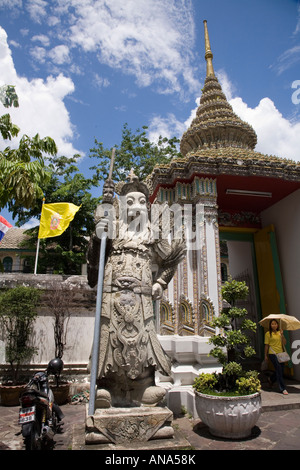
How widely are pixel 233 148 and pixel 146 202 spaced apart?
5.36 meters

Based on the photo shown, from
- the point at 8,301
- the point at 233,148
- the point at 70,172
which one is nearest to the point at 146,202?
the point at 8,301

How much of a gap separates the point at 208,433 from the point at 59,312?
3.88 meters

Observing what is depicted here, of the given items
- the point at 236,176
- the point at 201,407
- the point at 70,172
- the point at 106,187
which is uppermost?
the point at 70,172

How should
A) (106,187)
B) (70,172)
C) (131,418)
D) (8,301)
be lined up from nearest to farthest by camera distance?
1. (131,418)
2. (106,187)
3. (8,301)
4. (70,172)

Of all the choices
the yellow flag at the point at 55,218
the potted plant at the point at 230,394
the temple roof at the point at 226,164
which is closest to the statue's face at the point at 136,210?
the potted plant at the point at 230,394

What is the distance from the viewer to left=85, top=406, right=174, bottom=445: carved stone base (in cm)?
329

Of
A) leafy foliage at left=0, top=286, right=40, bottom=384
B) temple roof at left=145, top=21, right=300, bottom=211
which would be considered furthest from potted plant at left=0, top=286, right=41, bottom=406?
temple roof at left=145, top=21, right=300, bottom=211


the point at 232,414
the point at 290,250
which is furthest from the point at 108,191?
the point at 290,250

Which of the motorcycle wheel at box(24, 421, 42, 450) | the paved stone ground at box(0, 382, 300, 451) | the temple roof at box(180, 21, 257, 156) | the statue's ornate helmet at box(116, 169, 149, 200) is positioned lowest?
the paved stone ground at box(0, 382, 300, 451)

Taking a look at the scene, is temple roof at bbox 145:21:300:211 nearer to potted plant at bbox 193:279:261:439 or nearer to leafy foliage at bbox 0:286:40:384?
potted plant at bbox 193:279:261:439

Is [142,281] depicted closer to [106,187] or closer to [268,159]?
[106,187]

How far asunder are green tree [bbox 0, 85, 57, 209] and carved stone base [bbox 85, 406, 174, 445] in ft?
11.3

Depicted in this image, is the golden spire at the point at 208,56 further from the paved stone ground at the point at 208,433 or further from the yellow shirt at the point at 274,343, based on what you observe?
the paved stone ground at the point at 208,433

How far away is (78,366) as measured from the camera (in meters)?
6.88
